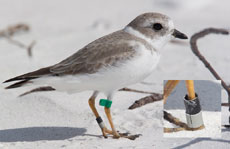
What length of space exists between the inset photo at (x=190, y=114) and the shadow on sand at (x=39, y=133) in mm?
716

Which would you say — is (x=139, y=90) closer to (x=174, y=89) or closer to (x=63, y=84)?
(x=174, y=89)

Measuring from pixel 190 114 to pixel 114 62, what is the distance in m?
0.69

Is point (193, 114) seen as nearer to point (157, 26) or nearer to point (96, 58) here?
point (157, 26)

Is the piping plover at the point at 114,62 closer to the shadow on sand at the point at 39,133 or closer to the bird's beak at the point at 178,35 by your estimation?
the bird's beak at the point at 178,35

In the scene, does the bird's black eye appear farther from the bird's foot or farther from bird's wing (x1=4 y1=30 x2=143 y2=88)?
the bird's foot

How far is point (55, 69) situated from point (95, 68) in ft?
1.01

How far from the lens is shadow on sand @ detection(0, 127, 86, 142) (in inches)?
139

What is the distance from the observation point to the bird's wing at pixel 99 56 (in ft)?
10.5

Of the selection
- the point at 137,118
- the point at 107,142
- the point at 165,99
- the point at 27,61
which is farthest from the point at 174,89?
the point at 27,61

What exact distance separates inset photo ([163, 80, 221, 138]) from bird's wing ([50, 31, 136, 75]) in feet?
1.87

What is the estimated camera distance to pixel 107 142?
3.43m

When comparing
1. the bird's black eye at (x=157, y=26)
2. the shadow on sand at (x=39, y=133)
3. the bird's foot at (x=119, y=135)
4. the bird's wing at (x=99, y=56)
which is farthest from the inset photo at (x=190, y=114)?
the shadow on sand at (x=39, y=133)

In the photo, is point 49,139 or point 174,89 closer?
point 49,139

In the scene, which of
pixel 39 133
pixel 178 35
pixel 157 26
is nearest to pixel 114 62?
pixel 157 26
